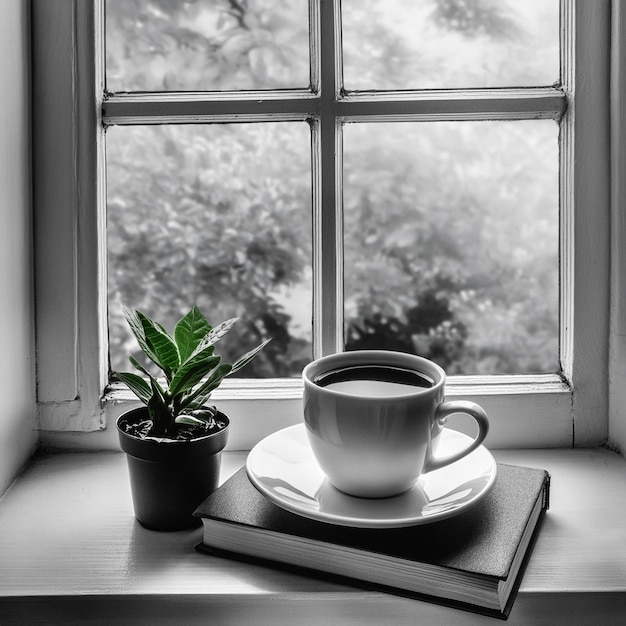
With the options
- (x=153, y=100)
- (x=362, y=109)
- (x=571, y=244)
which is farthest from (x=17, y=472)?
(x=571, y=244)

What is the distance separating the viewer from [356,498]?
1.86 feet

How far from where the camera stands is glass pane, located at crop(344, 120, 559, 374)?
0.78 meters

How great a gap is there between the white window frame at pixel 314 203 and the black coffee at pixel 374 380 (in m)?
0.16

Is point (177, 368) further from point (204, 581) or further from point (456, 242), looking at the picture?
point (456, 242)

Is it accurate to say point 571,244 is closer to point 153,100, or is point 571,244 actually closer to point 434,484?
point 434,484

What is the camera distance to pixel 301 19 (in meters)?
0.77

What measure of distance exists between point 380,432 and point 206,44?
1.62 ft

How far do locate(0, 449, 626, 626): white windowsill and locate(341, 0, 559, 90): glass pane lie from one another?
0.47 metres

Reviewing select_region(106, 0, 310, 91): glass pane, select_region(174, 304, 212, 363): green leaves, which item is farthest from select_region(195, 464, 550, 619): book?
select_region(106, 0, 310, 91): glass pane

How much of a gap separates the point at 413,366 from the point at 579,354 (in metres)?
0.26

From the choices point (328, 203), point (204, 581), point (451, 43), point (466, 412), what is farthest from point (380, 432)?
point (451, 43)

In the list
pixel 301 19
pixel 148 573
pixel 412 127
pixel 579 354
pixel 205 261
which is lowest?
pixel 148 573

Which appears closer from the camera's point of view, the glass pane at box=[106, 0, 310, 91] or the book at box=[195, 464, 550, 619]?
the book at box=[195, 464, 550, 619]

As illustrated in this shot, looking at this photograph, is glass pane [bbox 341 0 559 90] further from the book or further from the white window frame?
the book
